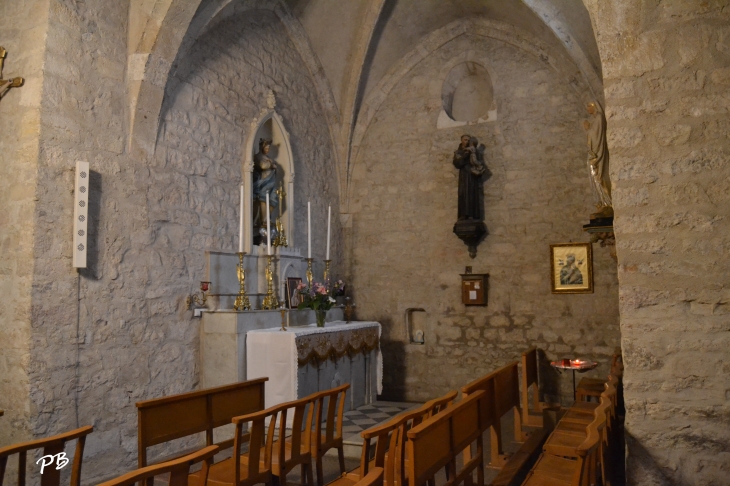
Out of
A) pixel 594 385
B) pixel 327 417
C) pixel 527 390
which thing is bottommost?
pixel 594 385

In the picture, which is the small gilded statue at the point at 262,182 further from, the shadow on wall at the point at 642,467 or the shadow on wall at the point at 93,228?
the shadow on wall at the point at 642,467

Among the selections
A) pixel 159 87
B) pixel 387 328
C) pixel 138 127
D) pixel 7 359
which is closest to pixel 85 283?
pixel 7 359

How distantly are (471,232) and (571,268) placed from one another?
4.53 feet

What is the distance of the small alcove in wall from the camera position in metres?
8.27

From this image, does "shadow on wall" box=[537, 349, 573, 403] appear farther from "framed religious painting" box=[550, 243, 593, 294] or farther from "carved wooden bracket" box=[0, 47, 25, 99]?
"carved wooden bracket" box=[0, 47, 25, 99]

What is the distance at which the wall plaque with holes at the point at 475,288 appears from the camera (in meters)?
7.72

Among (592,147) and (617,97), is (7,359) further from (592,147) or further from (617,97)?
(592,147)

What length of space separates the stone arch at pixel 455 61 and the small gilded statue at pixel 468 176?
1191 mm

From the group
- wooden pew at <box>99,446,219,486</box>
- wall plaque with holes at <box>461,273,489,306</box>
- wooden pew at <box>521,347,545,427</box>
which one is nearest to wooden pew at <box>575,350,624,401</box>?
wooden pew at <box>521,347,545,427</box>

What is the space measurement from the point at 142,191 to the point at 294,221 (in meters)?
2.52

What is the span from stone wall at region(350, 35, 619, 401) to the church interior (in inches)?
1.3

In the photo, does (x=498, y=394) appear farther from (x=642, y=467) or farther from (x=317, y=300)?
(x=317, y=300)

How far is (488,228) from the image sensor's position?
7.88 m

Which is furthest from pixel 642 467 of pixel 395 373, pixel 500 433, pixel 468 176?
pixel 395 373
